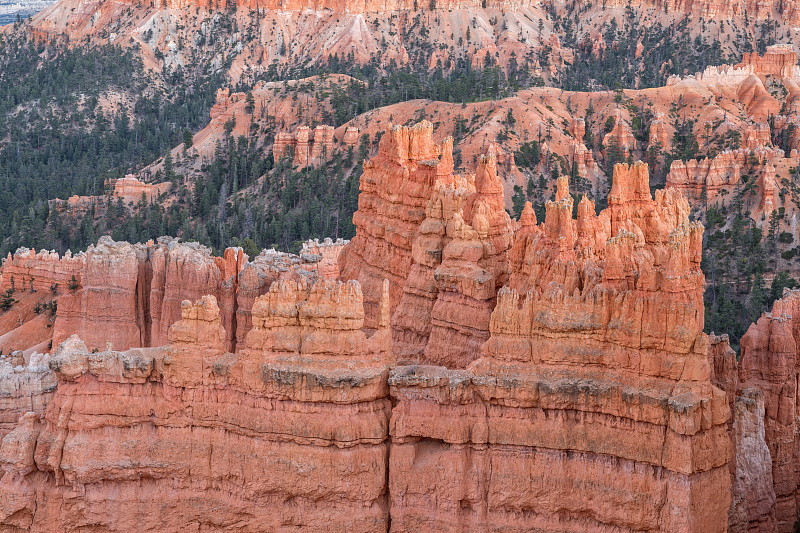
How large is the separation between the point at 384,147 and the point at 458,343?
15.9 m

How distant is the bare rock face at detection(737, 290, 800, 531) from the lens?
43.8m

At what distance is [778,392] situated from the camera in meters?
44.3

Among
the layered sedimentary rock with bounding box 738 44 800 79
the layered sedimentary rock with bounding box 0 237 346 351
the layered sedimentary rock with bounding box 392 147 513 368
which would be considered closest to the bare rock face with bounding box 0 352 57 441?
the layered sedimentary rock with bounding box 0 237 346 351

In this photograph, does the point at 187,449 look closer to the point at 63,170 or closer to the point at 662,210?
the point at 662,210

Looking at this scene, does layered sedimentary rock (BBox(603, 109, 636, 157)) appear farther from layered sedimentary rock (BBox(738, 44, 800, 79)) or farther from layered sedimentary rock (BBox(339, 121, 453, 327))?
layered sedimentary rock (BBox(339, 121, 453, 327))

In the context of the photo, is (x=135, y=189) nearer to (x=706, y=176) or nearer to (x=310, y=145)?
(x=310, y=145)

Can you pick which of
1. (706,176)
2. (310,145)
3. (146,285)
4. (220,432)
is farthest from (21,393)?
(310,145)

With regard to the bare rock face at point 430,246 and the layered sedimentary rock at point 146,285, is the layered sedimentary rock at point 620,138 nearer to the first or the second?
the layered sedimentary rock at point 146,285

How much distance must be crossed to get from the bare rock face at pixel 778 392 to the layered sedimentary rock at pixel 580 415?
6417mm

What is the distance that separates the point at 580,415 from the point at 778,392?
1044 cm

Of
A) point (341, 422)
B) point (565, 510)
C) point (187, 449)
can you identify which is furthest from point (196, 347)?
point (565, 510)

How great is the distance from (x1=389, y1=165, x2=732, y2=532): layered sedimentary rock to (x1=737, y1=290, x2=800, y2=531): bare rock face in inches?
253

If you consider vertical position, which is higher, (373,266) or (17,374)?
(373,266)

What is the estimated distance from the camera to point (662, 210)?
46000mm
